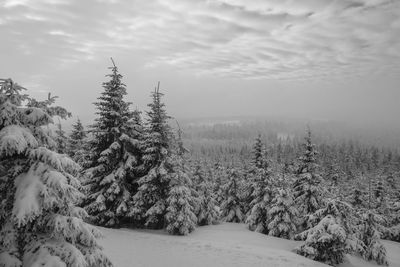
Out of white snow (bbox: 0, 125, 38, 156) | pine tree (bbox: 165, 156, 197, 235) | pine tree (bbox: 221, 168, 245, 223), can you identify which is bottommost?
pine tree (bbox: 221, 168, 245, 223)

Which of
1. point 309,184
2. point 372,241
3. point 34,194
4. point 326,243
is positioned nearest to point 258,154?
point 309,184

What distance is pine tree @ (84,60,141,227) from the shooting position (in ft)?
72.5

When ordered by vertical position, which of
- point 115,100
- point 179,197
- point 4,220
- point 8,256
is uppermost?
point 115,100

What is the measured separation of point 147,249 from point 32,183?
12541mm

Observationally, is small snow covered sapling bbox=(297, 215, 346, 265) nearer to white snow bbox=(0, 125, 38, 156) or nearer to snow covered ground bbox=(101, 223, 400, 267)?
snow covered ground bbox=(101, 223, 400, 267)

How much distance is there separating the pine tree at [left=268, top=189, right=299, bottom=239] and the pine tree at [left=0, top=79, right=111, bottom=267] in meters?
23.7

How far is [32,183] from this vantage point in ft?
23.4

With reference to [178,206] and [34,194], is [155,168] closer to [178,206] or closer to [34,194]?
[178,206]

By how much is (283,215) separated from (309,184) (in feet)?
13.7

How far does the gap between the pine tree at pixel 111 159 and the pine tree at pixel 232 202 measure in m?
18.1

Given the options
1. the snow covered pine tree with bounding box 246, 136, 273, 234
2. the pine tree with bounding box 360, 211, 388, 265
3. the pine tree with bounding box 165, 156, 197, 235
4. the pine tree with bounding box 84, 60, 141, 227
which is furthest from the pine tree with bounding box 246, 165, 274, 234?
the pine tree with bounding box 84, 60, 141, 227

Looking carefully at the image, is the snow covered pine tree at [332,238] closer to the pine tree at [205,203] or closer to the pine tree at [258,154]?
the pine tree at [205,203]

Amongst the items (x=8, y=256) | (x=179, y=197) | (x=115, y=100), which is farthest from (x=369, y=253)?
(x=8, y=256)

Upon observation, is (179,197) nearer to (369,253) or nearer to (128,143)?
(128,143)
